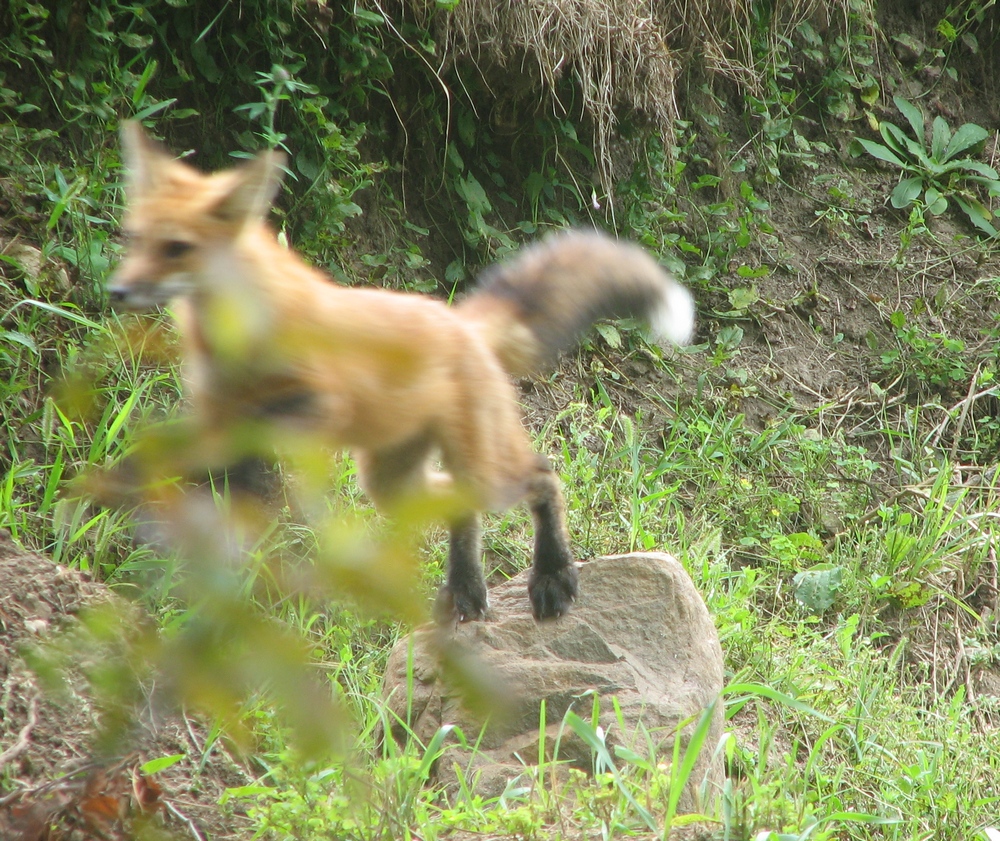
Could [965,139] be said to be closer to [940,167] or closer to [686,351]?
[940,167]

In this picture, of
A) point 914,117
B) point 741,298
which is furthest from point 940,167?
point 741,298

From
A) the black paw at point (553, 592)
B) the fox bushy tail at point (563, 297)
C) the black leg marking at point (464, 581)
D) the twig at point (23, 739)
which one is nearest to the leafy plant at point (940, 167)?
the fox bushy tail at point (563, 297)

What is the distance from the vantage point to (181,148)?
5812 mm

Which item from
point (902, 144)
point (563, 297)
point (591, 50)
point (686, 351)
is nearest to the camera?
point (563, 297)

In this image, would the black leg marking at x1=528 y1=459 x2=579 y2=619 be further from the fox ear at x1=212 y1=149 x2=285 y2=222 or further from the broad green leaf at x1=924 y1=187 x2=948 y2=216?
the broad green leaf at x1=924 y1=187 x2=948 y2=216

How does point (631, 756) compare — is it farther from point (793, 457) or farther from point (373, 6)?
point (373, 6)

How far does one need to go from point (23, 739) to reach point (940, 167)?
26.5 ft

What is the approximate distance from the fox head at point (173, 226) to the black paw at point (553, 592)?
2.07 metres

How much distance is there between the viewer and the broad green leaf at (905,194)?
8.15m

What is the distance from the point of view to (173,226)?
238 cm

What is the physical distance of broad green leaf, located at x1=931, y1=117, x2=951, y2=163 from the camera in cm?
831

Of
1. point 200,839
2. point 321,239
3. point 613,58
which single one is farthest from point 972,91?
point 200,839

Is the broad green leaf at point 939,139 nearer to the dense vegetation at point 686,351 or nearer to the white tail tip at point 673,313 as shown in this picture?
the dense vegetation at point 686,351

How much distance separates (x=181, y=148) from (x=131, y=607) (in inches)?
184
